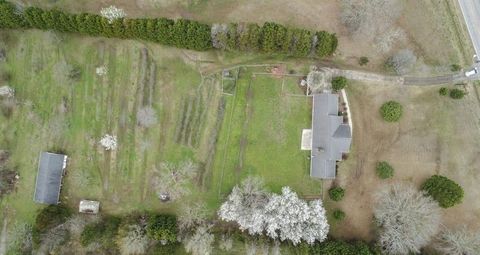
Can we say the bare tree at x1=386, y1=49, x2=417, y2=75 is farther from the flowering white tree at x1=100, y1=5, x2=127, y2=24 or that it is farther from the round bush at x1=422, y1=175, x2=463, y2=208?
the flowering white tree at x1=100, y1=5, x2=127, y2=24

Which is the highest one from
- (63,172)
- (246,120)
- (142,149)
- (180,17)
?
(180,17)

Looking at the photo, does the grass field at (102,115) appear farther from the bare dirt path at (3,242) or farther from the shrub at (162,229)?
the bare dirt path at (3,242)

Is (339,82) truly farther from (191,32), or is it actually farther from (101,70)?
(101,70)

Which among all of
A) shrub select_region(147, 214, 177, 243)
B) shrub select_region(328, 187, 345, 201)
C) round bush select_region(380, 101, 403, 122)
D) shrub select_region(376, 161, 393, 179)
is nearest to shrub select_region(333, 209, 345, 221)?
shrub select_region(328, 187, 345, 201)

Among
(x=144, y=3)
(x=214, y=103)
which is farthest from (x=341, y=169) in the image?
(x=144, y=3)

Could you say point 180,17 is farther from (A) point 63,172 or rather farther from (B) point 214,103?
(A) point 63,172

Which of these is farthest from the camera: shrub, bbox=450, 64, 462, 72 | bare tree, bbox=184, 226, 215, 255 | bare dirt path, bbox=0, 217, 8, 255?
bare dirt path, bbox=0, 217, 8, 255
